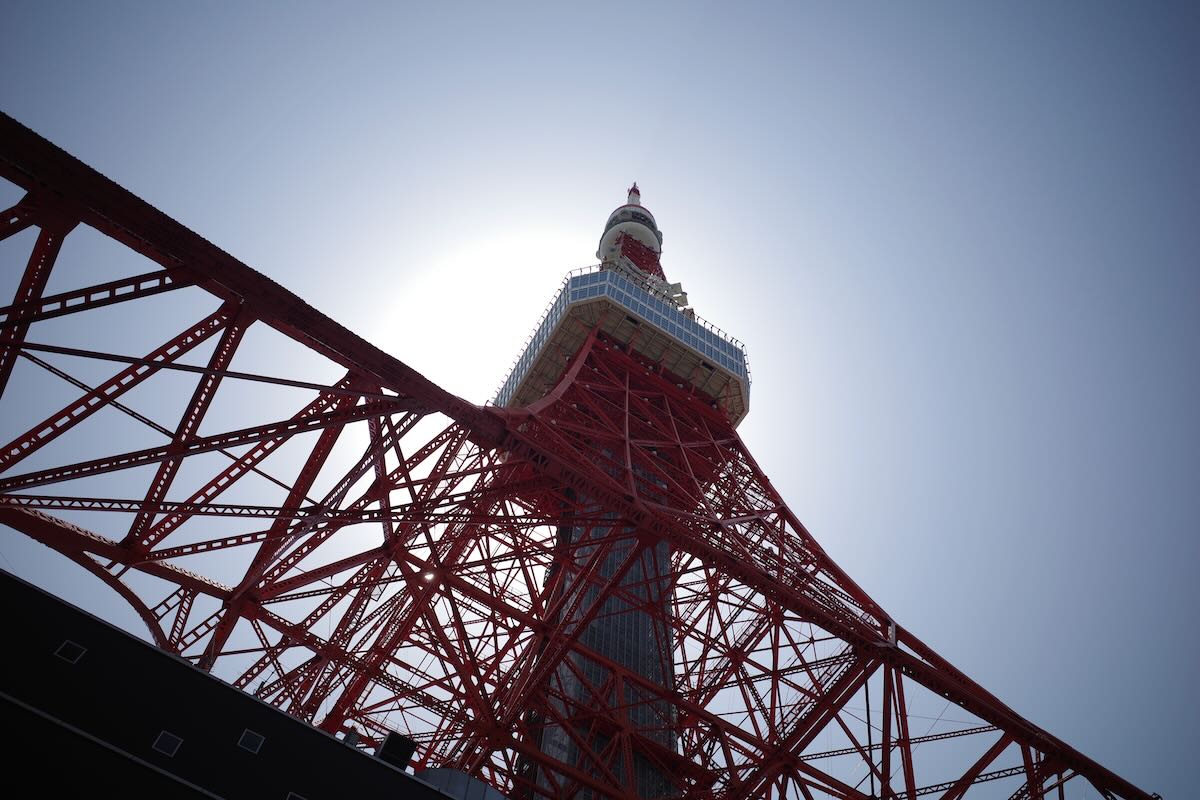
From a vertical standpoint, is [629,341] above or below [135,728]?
above

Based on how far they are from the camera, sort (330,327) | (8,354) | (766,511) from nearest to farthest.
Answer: (8,354) → (330,327) → (766,511)

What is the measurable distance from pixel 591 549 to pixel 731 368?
31.0ft

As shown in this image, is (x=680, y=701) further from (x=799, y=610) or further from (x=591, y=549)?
(x=591, y=549)

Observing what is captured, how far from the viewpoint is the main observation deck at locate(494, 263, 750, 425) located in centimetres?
2712

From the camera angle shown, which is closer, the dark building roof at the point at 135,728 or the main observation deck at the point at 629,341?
the dark building roof at the point at 135,728

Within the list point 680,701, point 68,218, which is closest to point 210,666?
point 68,218

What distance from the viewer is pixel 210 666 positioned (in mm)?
13484

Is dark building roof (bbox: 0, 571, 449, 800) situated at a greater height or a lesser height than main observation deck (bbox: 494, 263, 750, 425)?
lesser

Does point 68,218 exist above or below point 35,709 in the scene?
above

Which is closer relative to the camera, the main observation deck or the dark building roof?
the dark building roof

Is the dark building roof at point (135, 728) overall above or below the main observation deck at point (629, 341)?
below

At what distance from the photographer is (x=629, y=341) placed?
27188 millimetres

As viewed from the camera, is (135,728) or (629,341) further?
(629,341)

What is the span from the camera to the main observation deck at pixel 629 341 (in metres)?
27.1
